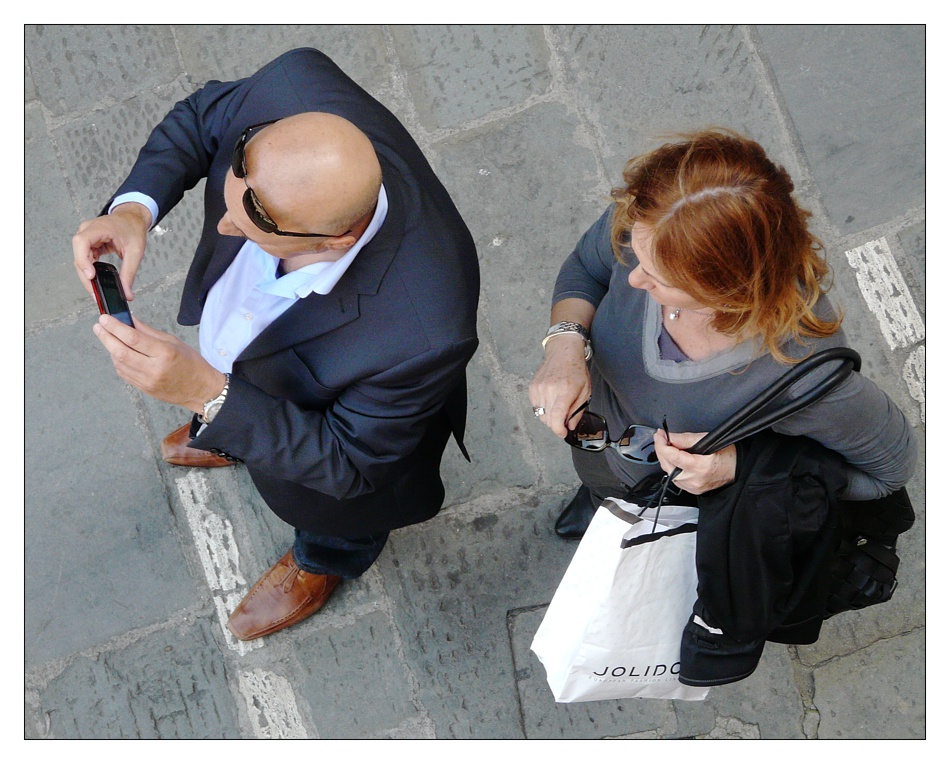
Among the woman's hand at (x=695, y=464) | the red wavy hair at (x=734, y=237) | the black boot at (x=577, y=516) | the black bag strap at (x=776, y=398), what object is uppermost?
the red wavy hair at (x=734, y=237)

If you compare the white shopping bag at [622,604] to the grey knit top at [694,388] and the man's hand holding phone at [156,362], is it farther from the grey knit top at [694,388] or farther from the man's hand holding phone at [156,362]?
the man's hand holding phone at [156,362]

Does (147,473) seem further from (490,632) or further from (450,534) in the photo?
(490,632)

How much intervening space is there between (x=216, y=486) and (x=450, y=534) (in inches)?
38.8

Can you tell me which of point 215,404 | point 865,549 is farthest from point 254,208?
point 865,549

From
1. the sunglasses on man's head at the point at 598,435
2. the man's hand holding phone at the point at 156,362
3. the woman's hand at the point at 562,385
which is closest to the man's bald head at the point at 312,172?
the man's hand holding phone at the point at 156,362

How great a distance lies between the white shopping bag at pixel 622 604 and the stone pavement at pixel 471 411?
1209mm

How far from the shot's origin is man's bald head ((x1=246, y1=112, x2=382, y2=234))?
1.70 metres

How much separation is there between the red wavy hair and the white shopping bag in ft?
1.67

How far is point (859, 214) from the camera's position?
356 cm

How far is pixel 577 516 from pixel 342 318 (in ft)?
5.35

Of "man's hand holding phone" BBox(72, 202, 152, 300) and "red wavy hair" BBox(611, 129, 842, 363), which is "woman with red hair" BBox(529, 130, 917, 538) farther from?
"man's hand holding phone" BBox(72, 202, 152, 300)

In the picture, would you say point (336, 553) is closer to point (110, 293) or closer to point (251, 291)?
point (251, 291)

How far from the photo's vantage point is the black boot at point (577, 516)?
3189 mm
